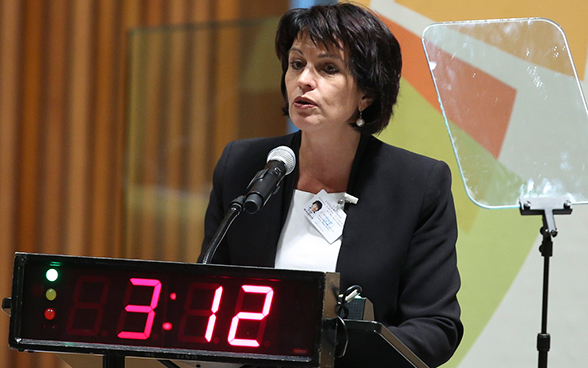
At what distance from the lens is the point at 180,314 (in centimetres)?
106

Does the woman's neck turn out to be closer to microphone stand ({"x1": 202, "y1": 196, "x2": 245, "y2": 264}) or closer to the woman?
the woman

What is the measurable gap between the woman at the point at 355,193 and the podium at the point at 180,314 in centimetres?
62

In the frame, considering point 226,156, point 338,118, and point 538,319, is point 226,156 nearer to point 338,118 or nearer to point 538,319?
point 338,118

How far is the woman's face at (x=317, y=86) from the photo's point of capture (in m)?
1.71

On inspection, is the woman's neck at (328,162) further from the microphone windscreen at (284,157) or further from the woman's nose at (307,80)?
the microphone windscreen at (284,157)

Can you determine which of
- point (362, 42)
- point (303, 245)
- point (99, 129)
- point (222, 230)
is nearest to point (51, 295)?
point (222, 230)

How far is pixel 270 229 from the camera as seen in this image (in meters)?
1.79

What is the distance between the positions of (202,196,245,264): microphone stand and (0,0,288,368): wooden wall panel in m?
1.73

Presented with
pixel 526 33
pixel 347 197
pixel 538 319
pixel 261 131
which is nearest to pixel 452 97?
pixel 526 33

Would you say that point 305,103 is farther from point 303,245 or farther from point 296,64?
point 303,245

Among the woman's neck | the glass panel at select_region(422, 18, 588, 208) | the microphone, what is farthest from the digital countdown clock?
the glass panel at select_region(422, 18, 588, 208)

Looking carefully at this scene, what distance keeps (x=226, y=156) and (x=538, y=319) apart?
1.25m

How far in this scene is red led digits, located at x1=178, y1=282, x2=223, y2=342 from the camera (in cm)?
104

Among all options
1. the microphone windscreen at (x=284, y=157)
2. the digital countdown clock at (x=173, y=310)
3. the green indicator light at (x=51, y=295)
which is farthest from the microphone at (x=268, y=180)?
the green indicator light at (x=51, y=295)
